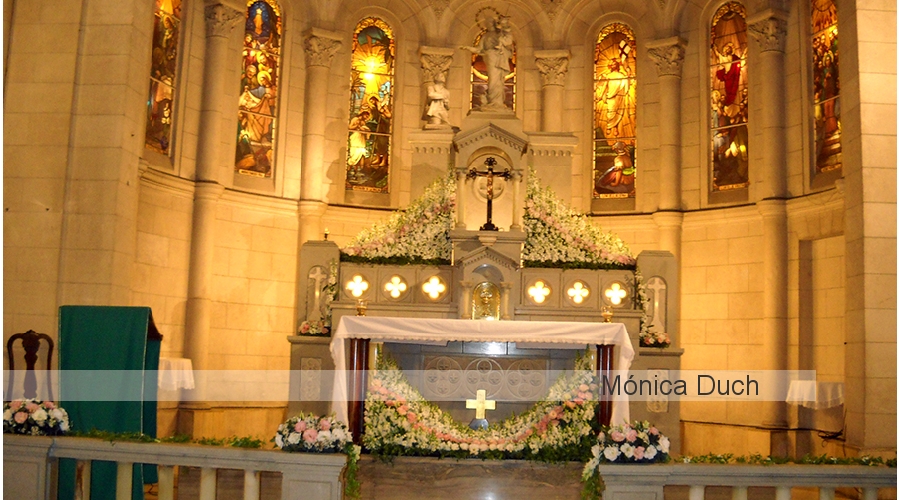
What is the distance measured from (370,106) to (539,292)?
24.8 feet

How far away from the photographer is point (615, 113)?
67.6 ft

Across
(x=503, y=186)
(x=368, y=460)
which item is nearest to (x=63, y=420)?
(x=368, y=460)

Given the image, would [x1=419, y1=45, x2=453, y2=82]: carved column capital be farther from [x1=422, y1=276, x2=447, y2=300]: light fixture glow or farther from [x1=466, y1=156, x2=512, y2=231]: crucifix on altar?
[x1=422, y1=276, x2=447, y2=300]: light fixture glow

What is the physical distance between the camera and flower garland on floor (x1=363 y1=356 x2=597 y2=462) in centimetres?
1151

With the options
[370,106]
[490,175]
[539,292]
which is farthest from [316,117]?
[539,292]

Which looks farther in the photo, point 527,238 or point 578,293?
point 527,238

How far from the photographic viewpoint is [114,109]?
44.5 ft

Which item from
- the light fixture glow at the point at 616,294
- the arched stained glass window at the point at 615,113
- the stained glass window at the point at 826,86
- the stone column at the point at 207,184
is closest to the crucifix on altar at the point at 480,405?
the light fixture glow at the point at 616,294

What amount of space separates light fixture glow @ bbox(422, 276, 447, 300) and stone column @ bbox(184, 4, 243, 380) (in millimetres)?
5032

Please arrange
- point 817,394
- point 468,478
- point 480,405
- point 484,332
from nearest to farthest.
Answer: point 468,478
point 484,332
point 480,405
point 817,394

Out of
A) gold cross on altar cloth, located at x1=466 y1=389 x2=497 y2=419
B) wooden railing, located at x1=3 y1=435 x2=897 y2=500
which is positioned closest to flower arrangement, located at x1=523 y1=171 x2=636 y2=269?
gold cross on altar cloth, located at x1=466 y1=389 x2=497 y2=419

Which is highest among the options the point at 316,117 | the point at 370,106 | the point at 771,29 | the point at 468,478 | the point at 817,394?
the point at 771,29

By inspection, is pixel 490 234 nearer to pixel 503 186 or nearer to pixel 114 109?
pixel 503 186

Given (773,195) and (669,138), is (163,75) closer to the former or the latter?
(669,138)
